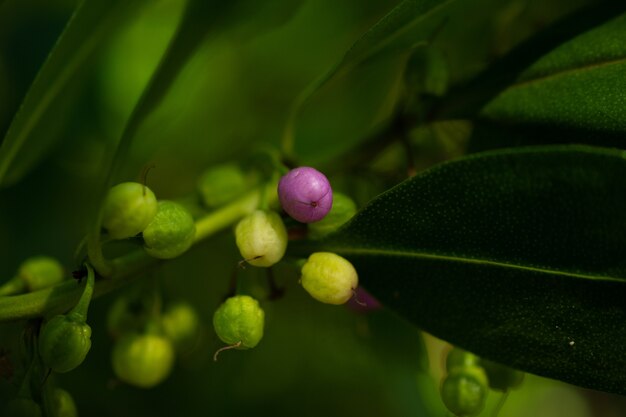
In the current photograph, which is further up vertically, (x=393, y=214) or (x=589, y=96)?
(x=589, y=96)

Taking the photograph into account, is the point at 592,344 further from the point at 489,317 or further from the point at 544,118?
the point at 544,118

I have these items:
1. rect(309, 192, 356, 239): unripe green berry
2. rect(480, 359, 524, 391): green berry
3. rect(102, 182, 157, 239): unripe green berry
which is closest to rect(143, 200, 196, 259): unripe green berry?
rect(102, 182, 157, 239): unripe green berry

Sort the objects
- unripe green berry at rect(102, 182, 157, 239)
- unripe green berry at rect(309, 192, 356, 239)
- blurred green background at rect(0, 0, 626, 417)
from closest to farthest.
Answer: unripe green berry at rect(102, 182, 157, 239), unripe green berry at rect(309, 192, 356, 239), blurred green background at rect(0, 0, 626, 417)

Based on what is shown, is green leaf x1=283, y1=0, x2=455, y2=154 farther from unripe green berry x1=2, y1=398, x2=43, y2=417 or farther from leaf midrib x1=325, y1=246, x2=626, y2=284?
unripe green berry x1=2, y1=398, x2=43, y2=417

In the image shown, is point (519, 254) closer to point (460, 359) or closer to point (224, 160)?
point (460, 359)

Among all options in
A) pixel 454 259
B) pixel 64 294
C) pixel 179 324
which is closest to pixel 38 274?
pixel 64 294

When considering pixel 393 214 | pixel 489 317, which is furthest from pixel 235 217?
pixel 489 317
